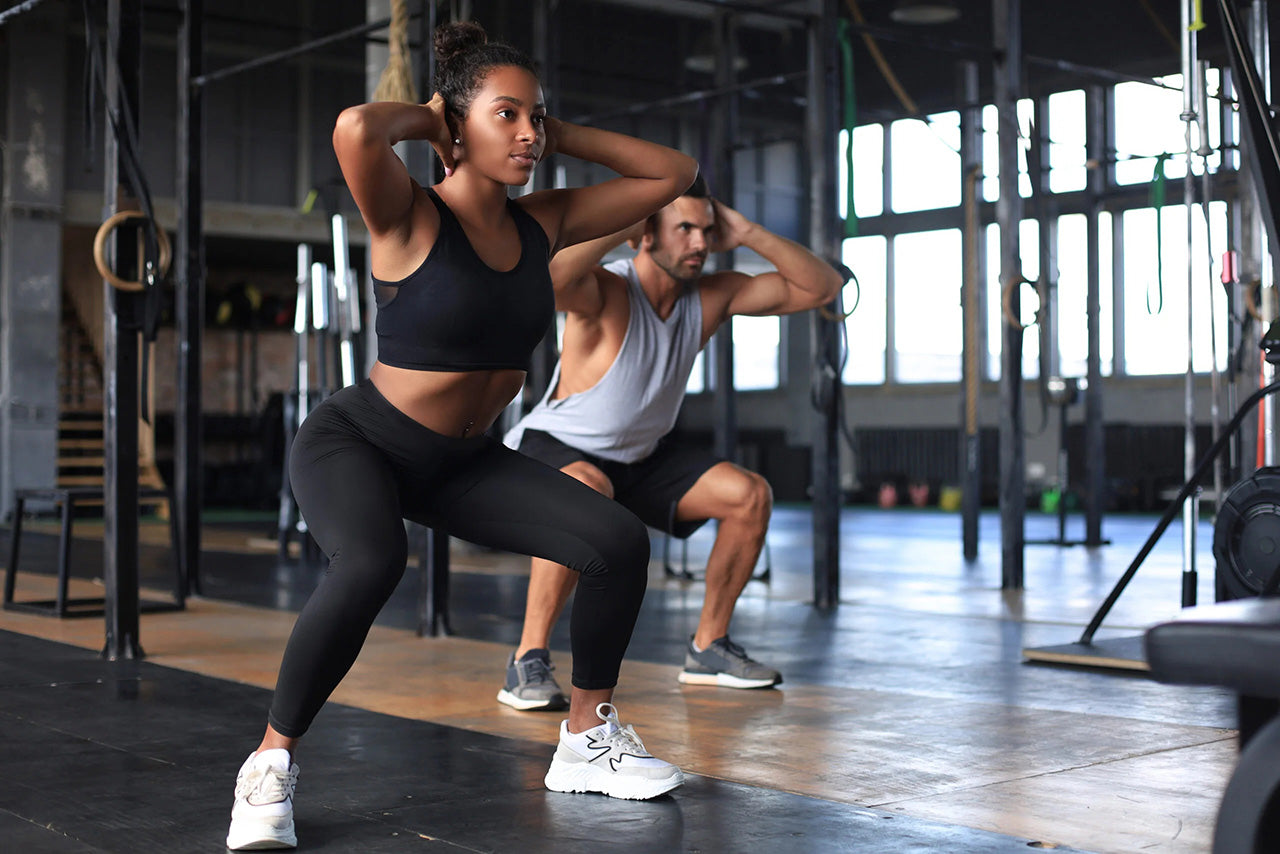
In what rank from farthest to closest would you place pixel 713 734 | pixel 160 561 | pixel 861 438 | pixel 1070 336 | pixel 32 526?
pixel 861 438 < pixel 1070 336 < pixel 32 526 < pixel 160 561 < pixel 713 734

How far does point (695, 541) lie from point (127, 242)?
557cm

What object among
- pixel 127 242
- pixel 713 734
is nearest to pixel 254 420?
pixel 127 242

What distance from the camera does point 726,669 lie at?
3.62 meters

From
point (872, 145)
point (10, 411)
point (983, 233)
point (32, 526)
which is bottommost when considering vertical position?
point (32, 526)

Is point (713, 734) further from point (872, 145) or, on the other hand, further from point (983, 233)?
point (872, 145)

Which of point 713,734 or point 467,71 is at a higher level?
point 467,71

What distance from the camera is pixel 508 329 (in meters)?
2.30

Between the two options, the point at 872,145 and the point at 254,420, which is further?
the point at 872,145

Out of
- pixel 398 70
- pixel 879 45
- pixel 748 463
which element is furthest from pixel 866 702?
pixel 748 463

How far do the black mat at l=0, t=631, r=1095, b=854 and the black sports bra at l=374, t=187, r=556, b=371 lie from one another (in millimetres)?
721

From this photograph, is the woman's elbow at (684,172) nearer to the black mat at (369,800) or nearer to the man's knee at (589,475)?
the man's knee at (589,475)

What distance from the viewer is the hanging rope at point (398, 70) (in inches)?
174

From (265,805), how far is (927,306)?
46.3ft

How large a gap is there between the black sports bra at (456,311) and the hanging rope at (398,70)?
221 centimetres
